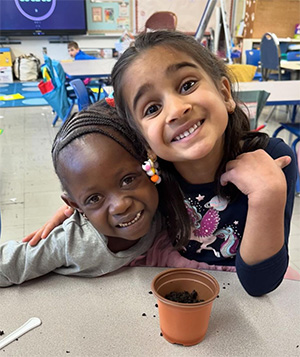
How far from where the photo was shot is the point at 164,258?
960 millimetres

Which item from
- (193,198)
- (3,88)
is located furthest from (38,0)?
(193,198)

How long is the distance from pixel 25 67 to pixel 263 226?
7.92 m

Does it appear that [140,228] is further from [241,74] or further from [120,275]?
[241,74]

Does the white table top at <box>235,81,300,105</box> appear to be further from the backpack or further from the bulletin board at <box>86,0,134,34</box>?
the backpack

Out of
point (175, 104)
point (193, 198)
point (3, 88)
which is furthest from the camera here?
point (3, 88)

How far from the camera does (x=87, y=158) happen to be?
764mm

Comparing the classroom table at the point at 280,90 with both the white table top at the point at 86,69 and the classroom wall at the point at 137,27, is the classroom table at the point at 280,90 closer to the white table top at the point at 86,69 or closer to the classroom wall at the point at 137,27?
the white table top at the point at 86,69

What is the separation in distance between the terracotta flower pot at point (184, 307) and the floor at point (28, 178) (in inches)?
56.8

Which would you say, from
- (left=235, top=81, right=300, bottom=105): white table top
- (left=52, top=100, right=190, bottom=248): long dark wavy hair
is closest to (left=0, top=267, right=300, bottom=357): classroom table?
(left=52, top=100, right=190, bottom=248): long dark wavy hair

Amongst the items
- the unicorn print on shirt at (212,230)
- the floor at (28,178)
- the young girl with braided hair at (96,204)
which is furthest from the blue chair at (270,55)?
the young girl with braided hair at (96,204)

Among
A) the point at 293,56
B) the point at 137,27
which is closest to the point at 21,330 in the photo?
the point at 293,56

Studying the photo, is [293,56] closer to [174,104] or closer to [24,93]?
[24,93]

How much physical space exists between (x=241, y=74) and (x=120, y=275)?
2.63m

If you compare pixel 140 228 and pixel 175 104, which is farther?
pixel 140 228
